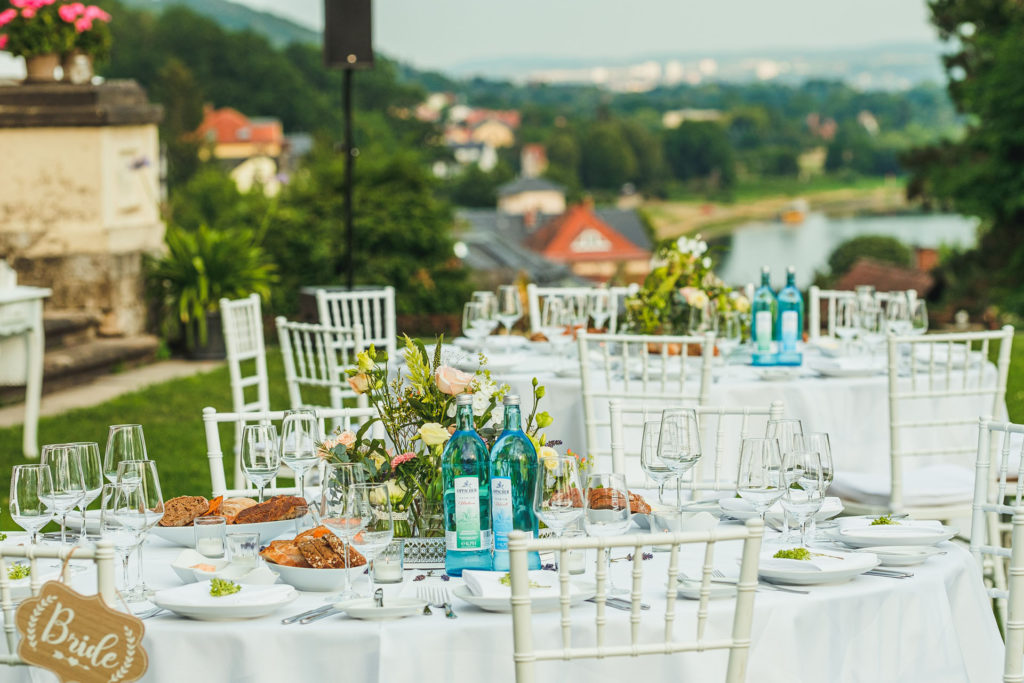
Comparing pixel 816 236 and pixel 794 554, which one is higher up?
pixel 816 236

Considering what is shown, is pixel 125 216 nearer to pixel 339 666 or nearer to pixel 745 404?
pixel 745 404

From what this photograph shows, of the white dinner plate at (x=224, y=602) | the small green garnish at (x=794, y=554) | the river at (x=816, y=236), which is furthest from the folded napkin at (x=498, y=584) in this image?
the river at (x=816, y=236)

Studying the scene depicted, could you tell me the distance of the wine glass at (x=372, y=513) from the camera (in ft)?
6.81

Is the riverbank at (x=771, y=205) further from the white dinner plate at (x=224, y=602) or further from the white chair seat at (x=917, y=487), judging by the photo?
the white dinner plate at (x=224, y=602)

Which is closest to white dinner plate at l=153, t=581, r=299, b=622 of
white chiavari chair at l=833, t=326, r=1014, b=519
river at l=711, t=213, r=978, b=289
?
white chiavari chair at l=833, t=326, r=1014, b=519

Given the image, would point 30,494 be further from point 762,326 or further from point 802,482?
point 762,326

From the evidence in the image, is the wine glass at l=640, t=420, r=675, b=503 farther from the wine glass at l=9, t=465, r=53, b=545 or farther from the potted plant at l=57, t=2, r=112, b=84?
the potted plant at l=57, t=2, r=112, b=84

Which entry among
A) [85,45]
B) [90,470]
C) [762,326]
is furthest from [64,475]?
[85,45]

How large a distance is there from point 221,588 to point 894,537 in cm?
125

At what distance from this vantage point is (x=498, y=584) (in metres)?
2.14

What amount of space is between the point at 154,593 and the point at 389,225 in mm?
11524

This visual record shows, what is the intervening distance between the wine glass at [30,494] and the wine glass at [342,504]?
1.83 feet

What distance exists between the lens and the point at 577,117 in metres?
87.9

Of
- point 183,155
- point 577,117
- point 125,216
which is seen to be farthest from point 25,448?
point 577,117
